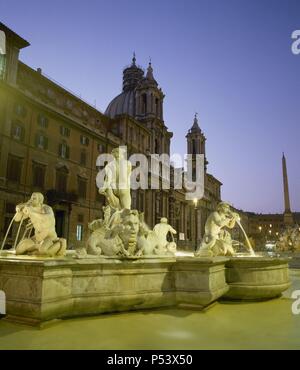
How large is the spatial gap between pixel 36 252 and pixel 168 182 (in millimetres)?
44161

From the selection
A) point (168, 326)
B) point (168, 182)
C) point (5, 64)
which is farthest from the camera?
point (168, 182)

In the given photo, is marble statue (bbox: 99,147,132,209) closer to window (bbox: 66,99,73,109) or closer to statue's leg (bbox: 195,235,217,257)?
statue's leg (bbox: 195,235,217,257)

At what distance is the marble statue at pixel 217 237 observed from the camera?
6.75 m

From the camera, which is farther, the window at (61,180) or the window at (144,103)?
the window at (144,103)

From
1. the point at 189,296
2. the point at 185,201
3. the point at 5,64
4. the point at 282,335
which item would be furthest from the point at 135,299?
the point at 185,201

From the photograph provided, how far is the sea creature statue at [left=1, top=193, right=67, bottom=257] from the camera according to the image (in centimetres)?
481

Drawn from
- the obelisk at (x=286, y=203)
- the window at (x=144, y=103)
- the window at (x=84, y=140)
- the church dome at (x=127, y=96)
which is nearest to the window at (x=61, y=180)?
the window at (x=84, y=140)

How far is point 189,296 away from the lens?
4613 millimetres

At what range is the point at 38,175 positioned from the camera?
81.8 ft

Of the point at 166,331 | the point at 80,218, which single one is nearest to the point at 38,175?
the point at 80,218

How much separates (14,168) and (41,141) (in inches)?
145

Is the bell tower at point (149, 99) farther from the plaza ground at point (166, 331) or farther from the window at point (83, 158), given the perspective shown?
the plaza ground at point (166, 331)

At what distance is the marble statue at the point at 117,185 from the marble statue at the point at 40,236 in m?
2.15
